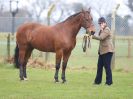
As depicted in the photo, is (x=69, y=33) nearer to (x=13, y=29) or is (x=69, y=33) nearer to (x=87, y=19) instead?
(x=87, y=19)

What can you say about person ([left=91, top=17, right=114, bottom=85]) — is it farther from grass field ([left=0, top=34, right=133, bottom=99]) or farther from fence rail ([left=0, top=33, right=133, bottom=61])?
fence rail ([left=0, top=33, right=133, bottom=61])

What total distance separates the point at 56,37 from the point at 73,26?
1.87 ft

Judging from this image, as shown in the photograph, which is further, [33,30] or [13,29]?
[13,29]

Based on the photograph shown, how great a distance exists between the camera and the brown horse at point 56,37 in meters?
13.8

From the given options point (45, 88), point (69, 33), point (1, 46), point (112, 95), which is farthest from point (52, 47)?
point (1, 46)

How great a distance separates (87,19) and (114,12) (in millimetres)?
5653

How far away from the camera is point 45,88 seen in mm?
12328

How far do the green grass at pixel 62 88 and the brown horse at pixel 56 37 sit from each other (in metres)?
0.65

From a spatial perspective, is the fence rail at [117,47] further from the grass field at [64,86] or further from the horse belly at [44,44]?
the horse belly at [44,44]

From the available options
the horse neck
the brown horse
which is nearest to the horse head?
the brown horse

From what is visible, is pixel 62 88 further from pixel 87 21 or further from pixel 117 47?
pixel 117 47

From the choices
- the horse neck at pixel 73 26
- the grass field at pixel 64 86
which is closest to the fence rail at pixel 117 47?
the grass field at pixel 64 86

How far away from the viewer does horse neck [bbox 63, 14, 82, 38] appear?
1393cm

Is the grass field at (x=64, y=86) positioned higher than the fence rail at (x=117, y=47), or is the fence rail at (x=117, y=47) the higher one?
the fence rail at (x=117, y=47)
